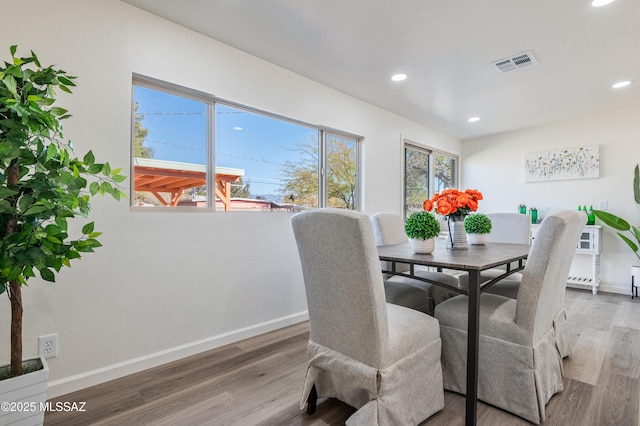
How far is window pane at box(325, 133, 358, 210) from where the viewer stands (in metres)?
3.60

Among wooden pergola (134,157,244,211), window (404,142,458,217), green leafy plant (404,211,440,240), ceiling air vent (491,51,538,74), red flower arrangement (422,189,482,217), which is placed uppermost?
ceiling air vent (491,51,538,74)

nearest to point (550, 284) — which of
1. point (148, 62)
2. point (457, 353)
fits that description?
point (457, 353)

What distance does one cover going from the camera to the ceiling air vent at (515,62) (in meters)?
2.73

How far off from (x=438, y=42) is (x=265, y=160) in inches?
68.6

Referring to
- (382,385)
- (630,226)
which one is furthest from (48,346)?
(630,226)

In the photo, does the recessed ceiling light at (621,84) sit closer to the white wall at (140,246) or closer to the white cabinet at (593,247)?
the white cabinet at (593,247)

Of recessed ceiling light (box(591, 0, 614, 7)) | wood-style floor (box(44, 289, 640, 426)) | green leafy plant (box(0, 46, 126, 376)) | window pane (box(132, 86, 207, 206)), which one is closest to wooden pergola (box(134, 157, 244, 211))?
window pane (box(132, 86, 207, 206))

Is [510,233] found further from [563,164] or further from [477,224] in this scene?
[563,164]

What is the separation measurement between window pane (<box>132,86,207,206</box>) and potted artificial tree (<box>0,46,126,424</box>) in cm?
88

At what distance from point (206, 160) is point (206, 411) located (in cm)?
173

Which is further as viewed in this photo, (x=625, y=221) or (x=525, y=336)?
(x=625, y=221)

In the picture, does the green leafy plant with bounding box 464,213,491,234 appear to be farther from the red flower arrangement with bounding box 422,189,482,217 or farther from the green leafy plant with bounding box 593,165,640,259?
the green leafy plant with bounding box 593,165,640,259

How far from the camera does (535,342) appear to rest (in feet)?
5.38

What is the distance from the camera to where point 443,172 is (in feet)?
18.1
